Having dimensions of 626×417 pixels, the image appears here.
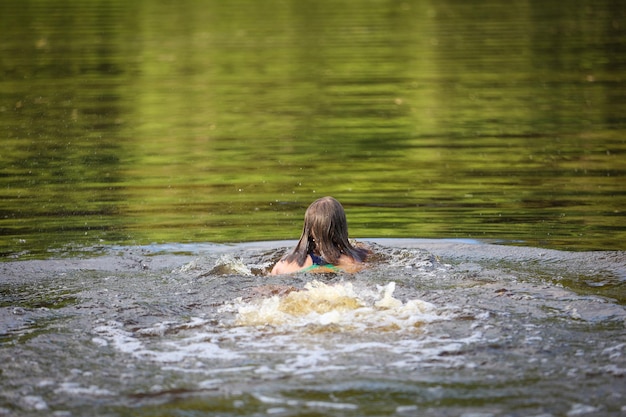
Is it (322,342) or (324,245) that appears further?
(324,245)

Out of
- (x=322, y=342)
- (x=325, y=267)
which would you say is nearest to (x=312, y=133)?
(x=325, y=267)

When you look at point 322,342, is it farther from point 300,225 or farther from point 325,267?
point 300,225

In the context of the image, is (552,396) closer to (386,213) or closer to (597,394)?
(597,394)

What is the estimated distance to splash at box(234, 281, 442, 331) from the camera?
6695 mm

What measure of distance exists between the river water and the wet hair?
395 mm

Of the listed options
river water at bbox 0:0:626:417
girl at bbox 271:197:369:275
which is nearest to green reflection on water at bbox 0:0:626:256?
river water at bbox 0:0:626:417

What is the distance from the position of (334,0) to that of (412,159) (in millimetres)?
33146

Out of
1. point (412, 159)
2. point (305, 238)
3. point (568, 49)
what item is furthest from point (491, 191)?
point (568, 49)

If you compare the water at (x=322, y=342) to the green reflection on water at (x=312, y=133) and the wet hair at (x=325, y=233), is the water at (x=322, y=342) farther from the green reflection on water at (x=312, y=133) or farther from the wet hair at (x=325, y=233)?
the green reflection on water at (x=312, y=133)

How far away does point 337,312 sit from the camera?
6801mm

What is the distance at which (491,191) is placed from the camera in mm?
12984

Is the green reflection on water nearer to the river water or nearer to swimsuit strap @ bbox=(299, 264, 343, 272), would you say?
the river water

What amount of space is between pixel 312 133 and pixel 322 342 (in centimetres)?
1125

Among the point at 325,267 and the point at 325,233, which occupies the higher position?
the point at 325,233
